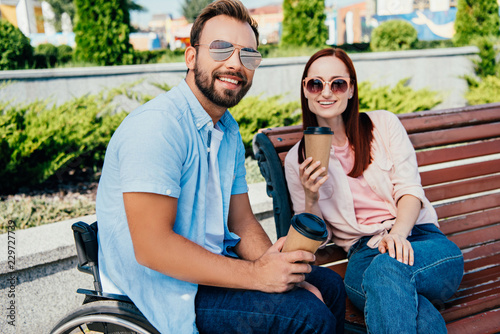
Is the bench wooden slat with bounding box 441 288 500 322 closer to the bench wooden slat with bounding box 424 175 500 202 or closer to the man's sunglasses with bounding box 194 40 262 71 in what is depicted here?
the bench wooden slat with bounding box 424 175 500 202

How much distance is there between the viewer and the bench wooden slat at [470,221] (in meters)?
2.90

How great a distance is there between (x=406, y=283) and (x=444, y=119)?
1524 millimetres

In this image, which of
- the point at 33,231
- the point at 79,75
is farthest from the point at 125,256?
the point at 79,75

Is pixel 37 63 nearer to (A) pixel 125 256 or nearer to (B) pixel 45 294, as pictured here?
(B) pixel 45 294

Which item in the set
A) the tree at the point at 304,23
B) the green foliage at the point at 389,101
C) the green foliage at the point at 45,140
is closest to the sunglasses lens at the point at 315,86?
the green foliage at the point at 45,140

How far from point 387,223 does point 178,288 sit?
1252mm

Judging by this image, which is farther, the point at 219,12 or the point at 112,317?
the point at 219,12

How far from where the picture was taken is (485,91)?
9.48m

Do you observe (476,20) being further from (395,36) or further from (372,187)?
(372,187)

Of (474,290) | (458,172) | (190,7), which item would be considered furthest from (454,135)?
(190,7)

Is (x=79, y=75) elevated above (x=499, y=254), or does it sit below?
above

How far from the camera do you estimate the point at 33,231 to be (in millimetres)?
2980

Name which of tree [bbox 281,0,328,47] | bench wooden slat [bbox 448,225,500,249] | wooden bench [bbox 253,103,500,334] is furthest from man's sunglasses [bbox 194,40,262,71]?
tree [bbox 281,0,328,47]

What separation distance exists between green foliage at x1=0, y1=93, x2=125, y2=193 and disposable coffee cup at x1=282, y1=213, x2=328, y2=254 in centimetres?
352
